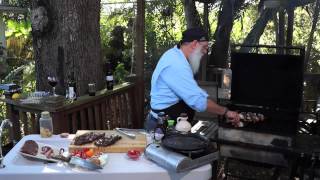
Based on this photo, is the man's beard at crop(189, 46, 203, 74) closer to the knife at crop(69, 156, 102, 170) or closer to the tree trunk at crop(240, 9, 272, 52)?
the knife at crop(69, 156, 102, 170)

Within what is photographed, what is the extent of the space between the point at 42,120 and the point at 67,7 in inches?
67.9

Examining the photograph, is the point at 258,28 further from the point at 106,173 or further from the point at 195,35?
the point at 106,173

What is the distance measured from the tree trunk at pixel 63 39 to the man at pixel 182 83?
3.76 ft

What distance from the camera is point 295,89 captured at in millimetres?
3746

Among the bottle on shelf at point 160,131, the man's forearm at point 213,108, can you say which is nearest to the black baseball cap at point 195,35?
the man's forearm at point 213,108

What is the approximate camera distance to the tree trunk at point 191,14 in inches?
224

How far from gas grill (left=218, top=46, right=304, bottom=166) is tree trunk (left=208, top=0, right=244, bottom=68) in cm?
158

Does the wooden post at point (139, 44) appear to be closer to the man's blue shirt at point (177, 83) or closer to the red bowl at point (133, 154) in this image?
the man's blue shirt at point (177, 83)

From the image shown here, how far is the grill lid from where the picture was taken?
12.3ft

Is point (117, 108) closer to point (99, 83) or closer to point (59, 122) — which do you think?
point (99, 83)

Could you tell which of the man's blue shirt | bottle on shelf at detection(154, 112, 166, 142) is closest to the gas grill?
the man's blue shirt

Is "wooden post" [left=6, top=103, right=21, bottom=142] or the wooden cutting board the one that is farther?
"wooden post" [left=6, top=103, right=21, bottom=142]

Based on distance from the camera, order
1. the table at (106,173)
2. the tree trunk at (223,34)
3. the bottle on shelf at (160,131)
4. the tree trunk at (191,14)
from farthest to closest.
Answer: the tree trunk at (191,14), the tree trunk at (223,34), the bottle on shelf at (160,131), the table at (106,173)

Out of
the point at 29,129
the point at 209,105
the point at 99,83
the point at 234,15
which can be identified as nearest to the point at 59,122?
the point at 29,129
